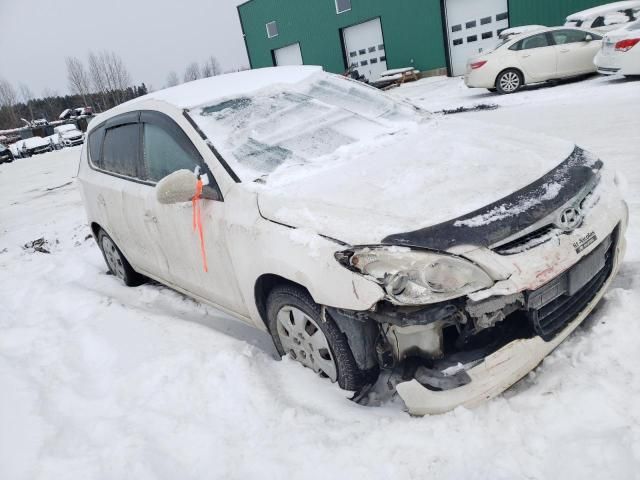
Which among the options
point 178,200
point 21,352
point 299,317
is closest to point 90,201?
point 21,352

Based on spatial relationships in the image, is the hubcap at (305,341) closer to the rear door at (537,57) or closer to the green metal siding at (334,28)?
the rear door at (537,57)

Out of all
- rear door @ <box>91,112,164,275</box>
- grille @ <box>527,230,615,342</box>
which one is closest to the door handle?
rear door @ <box>91,112,164,275</box>

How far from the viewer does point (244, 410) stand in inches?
101

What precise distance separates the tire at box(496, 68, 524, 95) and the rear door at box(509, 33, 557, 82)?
0.71ft

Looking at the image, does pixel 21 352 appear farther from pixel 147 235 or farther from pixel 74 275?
pixel 74 275

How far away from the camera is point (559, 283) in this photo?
2172mm

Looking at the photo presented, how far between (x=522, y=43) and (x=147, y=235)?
36.1 ft

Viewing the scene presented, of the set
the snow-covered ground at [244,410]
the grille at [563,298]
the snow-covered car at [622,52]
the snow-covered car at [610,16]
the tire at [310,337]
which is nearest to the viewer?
the snow-covered ground at [244,410]

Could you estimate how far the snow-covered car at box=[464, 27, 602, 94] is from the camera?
1116cm

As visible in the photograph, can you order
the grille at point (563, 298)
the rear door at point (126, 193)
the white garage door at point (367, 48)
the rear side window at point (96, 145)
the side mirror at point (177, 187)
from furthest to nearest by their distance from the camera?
the white garage door at point (367, 48) < the rear side window at point (96, 145) < the rear door at point (126, 193) < the side mirror at point (177, 187) < the grille at point (563, 298)

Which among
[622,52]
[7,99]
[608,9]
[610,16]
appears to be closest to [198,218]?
[622,52]

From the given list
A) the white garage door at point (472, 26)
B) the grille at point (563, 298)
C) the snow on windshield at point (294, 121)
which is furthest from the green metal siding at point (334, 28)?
the grille at point (563, 298)

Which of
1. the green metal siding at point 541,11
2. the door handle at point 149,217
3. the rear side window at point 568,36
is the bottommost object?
the door handle at point 149,217

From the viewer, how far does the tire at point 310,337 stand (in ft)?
7.76
